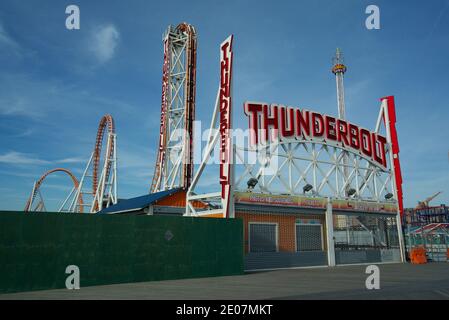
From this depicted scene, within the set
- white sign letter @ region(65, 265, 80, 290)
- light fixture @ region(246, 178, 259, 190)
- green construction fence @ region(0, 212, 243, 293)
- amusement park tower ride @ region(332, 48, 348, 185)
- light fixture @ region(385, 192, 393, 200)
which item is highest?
amusement park tower ride @ region(332, 48, 348, 185)

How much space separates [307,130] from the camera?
2898 centimetres

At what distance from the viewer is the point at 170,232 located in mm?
18422

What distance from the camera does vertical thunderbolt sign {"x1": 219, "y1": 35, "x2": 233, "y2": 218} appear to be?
75.2ft

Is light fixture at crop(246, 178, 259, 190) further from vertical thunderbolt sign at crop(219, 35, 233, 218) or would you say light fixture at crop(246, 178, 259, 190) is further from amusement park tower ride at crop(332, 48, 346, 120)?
amusement park tower ride at crop(332, 48, 346, 120)

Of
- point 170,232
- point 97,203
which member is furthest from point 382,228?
point 97,203

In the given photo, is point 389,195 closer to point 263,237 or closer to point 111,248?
point 263,237

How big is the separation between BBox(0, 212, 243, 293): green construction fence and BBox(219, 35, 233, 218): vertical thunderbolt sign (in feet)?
7.90

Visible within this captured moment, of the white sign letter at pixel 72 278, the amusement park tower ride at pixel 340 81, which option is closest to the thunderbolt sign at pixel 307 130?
the white sign letter at pixel 72 278

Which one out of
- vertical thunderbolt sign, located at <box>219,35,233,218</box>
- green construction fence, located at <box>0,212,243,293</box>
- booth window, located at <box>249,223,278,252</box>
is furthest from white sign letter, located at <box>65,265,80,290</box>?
booth window, located at <box>249,223,278,252</box>

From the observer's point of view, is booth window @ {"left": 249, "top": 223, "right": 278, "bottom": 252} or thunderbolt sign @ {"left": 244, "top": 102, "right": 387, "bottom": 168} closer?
booth window @ {"left": 249, "top": 223, "right": 278, "bottom": 252}

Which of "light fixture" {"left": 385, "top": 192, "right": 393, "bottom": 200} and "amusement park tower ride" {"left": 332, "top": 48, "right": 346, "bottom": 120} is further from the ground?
"amusement park tower ride" {"left": 332, "top": 48, "right": 346, "bottom": 120}

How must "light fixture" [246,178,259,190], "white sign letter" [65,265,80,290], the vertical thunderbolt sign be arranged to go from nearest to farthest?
"white sign letter" [65,265,80,290] → the vertical thunderbolt sign → "light fixture" [246,178,259,190]
